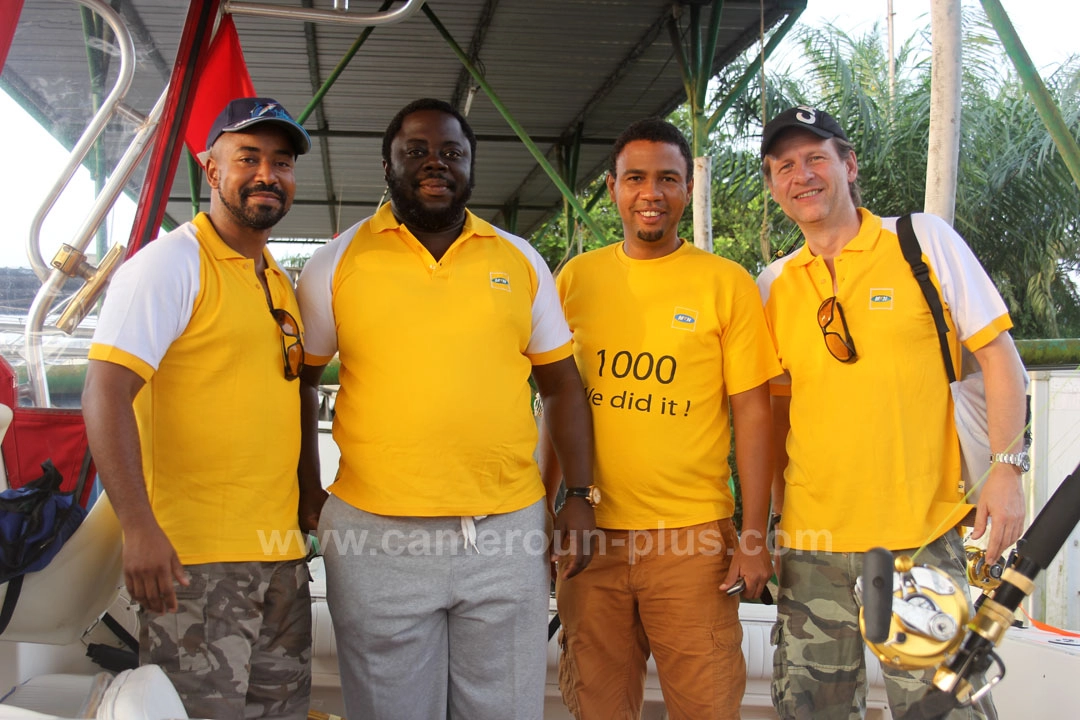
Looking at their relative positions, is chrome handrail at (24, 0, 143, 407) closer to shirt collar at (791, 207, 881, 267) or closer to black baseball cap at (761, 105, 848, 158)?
black baseball cap at (761, 105, 848, 158)

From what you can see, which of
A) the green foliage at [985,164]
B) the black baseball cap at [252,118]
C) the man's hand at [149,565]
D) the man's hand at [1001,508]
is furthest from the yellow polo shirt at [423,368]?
the green foliage at [985,164]

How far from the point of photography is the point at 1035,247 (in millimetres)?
13219

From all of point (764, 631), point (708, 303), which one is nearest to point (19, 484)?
point (708, 303)

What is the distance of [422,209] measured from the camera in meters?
2.81

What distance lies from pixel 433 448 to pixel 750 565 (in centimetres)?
101

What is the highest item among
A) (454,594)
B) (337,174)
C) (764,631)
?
(337,174)

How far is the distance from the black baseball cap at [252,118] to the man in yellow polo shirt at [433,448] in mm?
310

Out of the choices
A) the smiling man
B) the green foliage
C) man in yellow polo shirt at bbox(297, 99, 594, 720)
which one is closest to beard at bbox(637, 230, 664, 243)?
the smiling man

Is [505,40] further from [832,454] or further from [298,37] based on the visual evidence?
[832,454]

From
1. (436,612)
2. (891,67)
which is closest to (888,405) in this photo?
(436,612)

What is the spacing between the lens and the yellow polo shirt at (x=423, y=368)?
2635 millimetres

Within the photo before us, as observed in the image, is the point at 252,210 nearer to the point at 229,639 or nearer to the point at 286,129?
the point at 286,129

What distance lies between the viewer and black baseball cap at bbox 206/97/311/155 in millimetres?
2631

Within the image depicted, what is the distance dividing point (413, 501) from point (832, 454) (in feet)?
3.82
